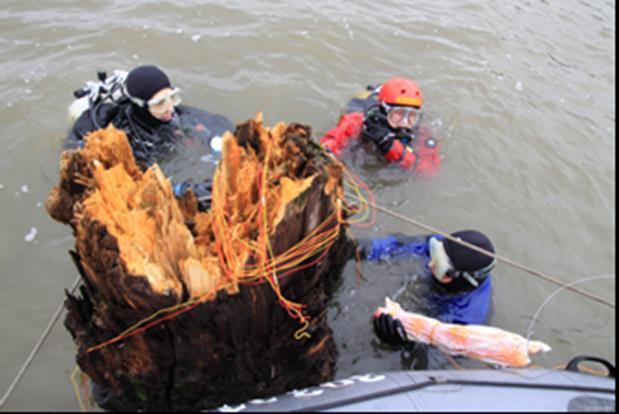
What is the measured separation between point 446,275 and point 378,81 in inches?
164

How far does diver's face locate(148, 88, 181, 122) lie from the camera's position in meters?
4.37

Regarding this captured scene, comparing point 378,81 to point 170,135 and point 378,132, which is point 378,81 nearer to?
point 378,132

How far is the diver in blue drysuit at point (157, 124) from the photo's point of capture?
172 inches

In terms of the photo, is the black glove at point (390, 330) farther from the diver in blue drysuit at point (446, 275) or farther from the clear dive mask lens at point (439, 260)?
the clear dive mask lens at point (439, 260)

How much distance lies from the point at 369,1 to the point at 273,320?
7790 millimetres

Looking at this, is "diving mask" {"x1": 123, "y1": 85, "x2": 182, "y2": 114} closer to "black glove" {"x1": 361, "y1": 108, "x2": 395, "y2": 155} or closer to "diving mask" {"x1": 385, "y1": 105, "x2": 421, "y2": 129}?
"black glove" {"x1": 361, "y1": 108, "x2": 395, "y2": 155}

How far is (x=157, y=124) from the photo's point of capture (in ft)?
15.7

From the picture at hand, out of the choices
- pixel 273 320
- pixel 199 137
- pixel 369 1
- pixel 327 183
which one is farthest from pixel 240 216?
pixel 369 1

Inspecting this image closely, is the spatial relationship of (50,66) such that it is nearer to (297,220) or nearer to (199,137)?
(199,137)

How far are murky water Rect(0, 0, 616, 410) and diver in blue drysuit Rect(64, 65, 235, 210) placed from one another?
2.34 ft

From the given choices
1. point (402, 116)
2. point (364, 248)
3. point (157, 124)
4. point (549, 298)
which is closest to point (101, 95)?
point (157, 124)

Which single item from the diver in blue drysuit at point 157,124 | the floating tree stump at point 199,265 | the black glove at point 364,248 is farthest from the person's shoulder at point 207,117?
the floating tree stump at point 199,265

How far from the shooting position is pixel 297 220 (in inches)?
83.7

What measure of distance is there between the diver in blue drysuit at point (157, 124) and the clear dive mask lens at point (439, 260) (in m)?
2.27
